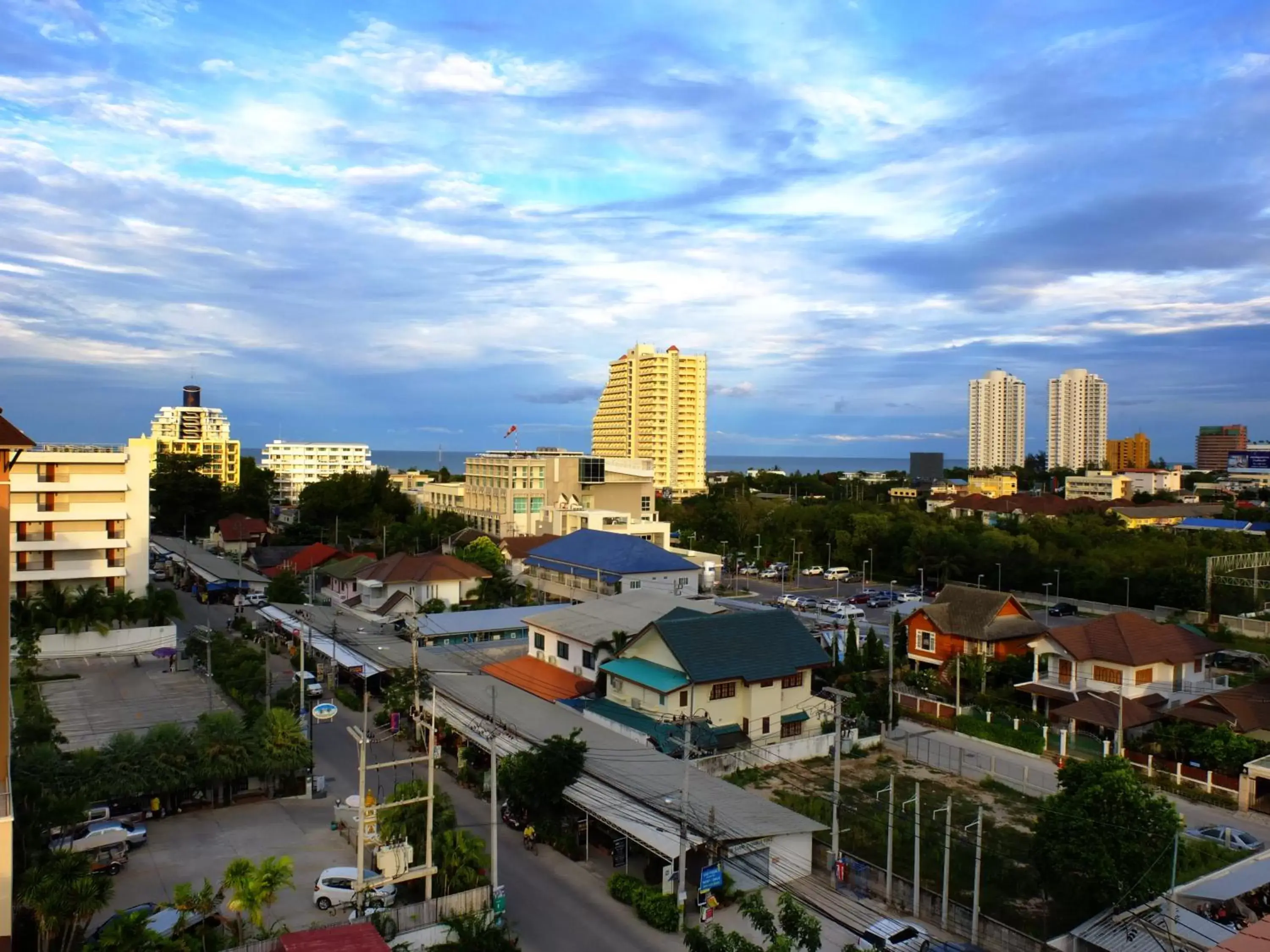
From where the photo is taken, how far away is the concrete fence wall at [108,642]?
1124 inches

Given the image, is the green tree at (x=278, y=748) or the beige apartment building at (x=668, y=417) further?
the beige apartment building at (x=668, y=417)

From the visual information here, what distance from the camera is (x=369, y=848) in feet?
48.7

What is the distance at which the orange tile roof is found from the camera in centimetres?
2250

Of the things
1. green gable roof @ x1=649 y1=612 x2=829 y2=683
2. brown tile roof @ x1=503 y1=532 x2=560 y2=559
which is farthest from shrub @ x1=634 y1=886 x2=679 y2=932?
brown tile roof @ x1=503 y1=532 x2=560 y2=559

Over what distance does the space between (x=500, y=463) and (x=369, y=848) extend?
47186 mm

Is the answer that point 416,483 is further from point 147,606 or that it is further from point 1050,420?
point 1050,420

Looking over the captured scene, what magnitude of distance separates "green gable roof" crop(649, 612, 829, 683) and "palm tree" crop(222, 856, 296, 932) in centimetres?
989

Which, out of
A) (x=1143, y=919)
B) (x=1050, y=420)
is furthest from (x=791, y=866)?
(x=1050, y=420)

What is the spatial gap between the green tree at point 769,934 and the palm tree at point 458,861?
3.57 metres

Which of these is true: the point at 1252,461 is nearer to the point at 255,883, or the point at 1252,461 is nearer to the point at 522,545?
the point at 522,545

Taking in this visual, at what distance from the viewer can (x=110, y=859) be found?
46.4 feet

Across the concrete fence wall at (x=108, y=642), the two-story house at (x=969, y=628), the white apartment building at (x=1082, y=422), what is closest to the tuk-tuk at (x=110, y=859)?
A: the concrete fence wall at (x=108, y=642)

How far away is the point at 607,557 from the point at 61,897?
28.1m

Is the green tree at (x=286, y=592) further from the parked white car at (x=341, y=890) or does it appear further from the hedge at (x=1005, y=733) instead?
the hedge at (x=1005, y=733)
